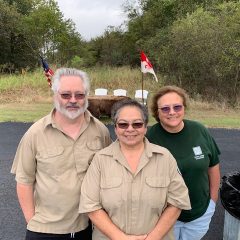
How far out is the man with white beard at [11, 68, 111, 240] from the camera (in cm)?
236

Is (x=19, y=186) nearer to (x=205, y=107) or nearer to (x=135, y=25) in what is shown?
(x=205, y=107)

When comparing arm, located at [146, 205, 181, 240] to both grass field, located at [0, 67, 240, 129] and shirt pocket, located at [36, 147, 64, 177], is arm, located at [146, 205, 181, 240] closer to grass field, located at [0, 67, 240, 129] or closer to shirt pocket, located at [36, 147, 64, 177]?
shirt pocket, located at [36, 147, 64, 177]

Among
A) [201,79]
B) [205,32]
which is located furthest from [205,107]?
[205,32]

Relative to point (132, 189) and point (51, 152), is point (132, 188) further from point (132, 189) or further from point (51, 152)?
point (51, 152)

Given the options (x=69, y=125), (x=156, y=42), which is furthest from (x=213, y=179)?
(x=156, y=42)

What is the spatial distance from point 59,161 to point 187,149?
890mm

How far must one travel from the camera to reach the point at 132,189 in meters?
2.24

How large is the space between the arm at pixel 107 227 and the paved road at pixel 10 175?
2.44 metres

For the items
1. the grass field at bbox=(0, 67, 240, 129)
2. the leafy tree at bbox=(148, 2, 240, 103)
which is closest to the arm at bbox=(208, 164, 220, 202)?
the grass field at bbox=(0, 67, 240, 129)

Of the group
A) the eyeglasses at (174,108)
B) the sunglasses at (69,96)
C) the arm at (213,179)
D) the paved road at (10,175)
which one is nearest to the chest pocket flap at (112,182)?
the sunglasses at (69,96)

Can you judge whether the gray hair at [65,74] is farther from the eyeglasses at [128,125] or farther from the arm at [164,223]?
the arm at [164,223]

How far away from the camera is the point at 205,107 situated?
15469 mm

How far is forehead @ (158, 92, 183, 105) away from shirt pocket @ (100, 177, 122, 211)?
744 millimetres

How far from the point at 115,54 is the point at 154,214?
31668 mm
